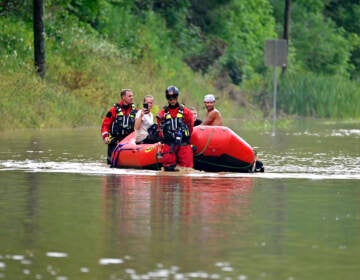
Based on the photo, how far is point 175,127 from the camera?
23.8m

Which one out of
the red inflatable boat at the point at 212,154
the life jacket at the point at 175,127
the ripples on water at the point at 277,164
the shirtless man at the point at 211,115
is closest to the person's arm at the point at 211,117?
the shirtless man at the point at 211,115

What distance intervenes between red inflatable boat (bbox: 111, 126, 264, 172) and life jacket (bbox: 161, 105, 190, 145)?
712 mm

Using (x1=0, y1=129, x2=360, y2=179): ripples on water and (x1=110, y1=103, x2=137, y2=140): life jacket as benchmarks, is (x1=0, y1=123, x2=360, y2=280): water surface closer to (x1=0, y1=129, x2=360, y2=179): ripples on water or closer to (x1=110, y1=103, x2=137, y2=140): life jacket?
(x1=0, y1=129, x2=360, y2=179): ripples on water

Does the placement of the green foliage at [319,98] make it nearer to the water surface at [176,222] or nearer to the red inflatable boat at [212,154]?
the water surface at [176,222]

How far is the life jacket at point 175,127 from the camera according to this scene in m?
23.9

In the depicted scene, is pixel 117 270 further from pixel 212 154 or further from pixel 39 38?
pixel 39 38

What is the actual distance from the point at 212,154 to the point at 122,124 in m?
2.00

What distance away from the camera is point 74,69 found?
4881 cm

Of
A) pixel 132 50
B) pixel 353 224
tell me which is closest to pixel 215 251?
pixel 353 224

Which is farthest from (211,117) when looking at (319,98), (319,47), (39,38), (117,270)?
(319,47)

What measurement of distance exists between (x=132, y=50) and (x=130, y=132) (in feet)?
105

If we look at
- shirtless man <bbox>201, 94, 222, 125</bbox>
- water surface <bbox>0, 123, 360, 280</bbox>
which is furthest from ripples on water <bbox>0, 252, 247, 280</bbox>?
shirtless man <bbox>201, 94, 222, 125</bbox>

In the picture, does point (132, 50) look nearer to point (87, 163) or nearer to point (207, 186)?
point (87, 163)

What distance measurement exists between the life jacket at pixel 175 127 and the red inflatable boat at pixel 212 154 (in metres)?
0.71
